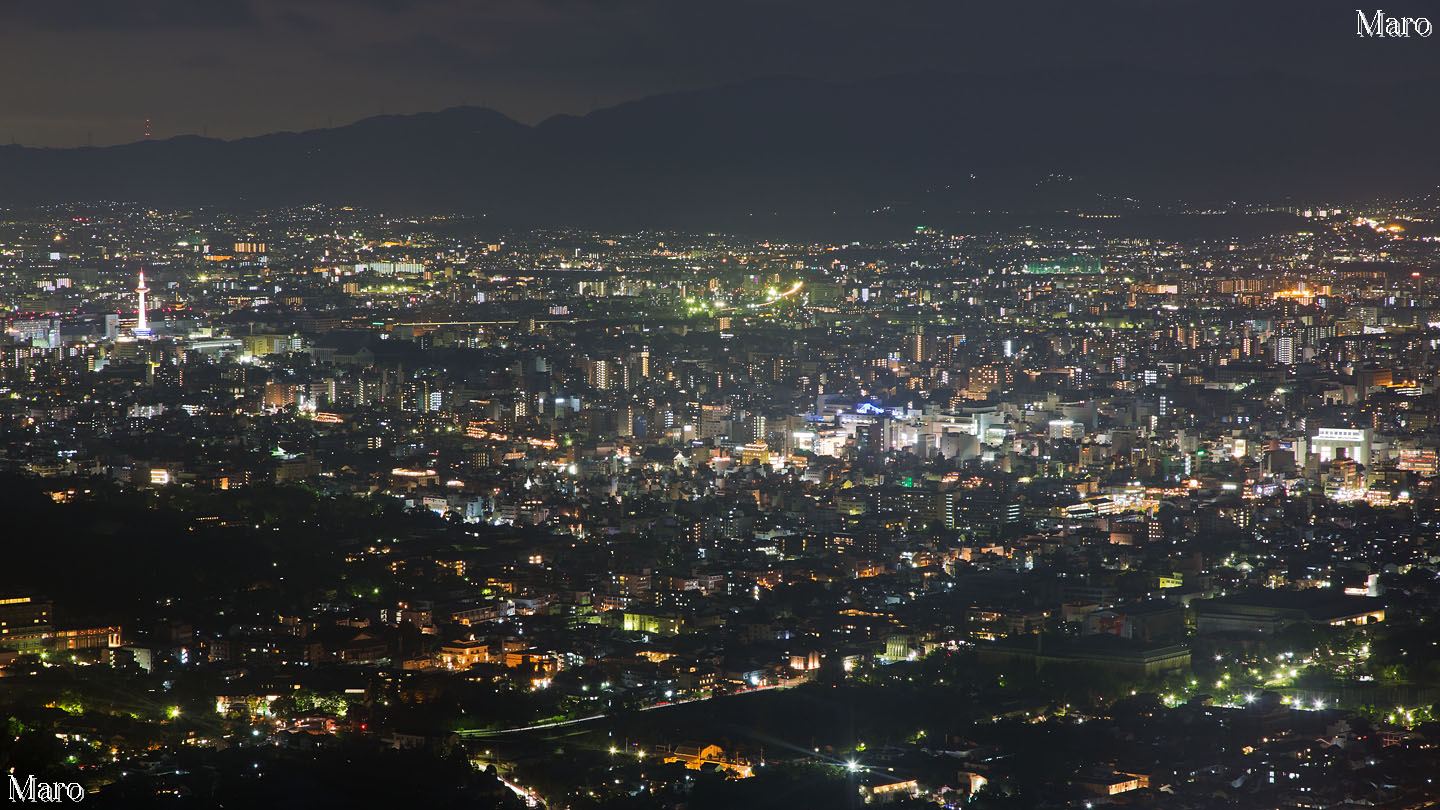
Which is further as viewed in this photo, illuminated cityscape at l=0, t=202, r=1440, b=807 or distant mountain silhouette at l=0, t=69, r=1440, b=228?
distant mountain silhouette at l=0, t=69, r=1440, b=228

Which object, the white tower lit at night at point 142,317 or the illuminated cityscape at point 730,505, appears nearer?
the illuminated cityscape at point 730,505

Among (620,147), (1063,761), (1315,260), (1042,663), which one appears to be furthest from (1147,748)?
(620,147)

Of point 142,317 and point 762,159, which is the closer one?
point 142,317

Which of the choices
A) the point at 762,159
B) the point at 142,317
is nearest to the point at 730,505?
the point at 142,317

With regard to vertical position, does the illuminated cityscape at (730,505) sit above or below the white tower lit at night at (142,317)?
below

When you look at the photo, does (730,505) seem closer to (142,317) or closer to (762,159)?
(142,317)

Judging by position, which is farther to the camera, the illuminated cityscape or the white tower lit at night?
the white tower lit at night

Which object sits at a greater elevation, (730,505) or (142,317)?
(142,317)

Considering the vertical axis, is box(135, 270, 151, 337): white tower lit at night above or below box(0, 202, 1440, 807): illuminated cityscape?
above

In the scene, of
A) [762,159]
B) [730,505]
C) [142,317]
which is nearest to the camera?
[730,505]

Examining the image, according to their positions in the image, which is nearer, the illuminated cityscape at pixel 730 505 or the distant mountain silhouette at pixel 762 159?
the illuminated cityscape at pixel 730 505

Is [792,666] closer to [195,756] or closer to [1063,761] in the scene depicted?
[1063,761]
